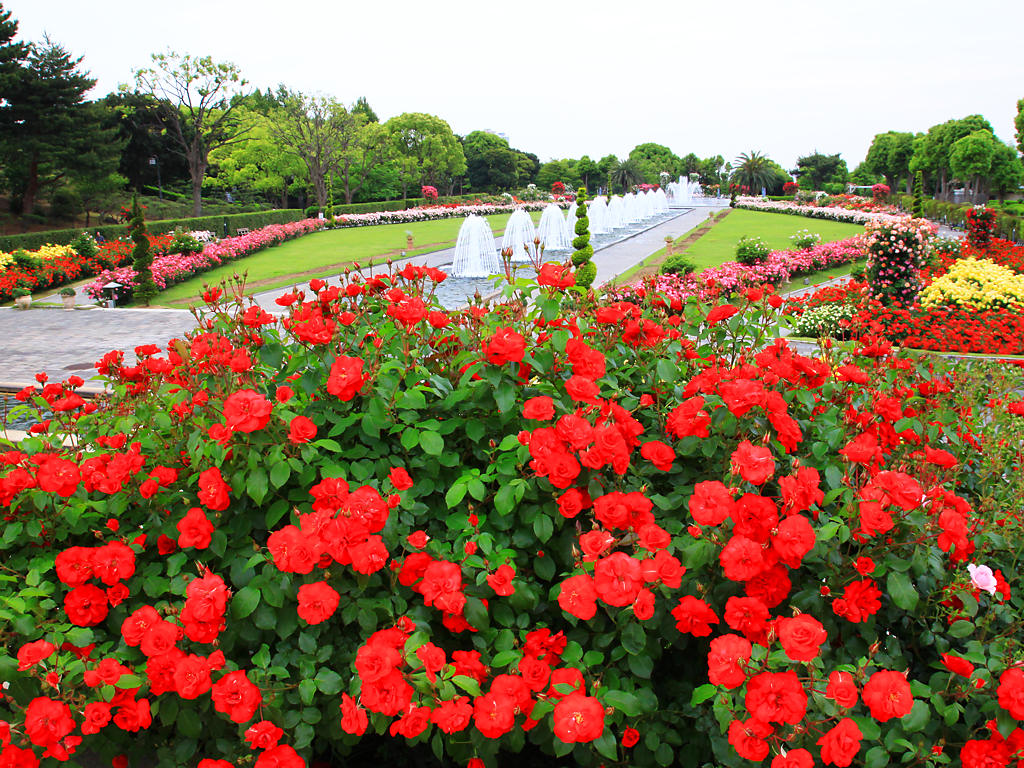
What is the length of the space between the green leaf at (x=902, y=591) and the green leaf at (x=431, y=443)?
129 cm

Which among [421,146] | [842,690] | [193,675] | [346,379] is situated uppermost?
[421,146]

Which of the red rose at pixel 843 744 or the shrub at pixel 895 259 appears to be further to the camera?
the shrub at pixel 895 259

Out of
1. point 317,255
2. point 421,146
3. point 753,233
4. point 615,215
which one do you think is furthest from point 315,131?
point 753,233

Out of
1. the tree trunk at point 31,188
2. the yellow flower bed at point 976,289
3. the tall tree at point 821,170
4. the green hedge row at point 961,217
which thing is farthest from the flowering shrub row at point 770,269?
the tall tree at point 821,170

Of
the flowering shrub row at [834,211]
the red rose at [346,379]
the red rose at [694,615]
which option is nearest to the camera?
the red rose at [694,615]

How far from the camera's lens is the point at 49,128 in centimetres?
2973

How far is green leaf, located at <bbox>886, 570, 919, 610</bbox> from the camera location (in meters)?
1.65

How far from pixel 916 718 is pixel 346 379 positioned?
174 cm

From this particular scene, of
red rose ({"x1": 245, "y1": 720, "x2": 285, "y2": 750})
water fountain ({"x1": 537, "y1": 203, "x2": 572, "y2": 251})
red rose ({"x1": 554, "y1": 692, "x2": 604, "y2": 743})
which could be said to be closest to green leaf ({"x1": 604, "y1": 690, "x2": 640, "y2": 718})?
red rose ({"x1": 554, "y1": 692, "x2": 604, "y2": 743})

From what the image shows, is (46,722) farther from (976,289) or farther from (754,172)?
(754,172)

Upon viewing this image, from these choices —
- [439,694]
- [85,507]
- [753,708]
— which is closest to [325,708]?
[439,694]

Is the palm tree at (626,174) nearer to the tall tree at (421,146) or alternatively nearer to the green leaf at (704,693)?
the tall tree at (421,146)

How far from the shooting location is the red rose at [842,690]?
1396mm

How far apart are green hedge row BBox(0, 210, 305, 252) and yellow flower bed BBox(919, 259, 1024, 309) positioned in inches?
810
